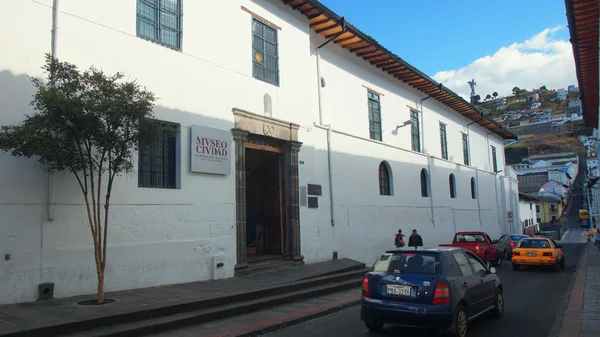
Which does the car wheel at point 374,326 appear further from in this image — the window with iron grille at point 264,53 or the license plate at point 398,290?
the window with iron grille at point 264,53

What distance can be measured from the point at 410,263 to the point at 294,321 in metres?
2.45

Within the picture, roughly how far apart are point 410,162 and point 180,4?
539 inches

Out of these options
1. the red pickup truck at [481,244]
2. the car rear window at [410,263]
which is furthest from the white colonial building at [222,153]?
the car rear window at [410,263]

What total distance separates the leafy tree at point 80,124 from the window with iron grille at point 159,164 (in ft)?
6.29

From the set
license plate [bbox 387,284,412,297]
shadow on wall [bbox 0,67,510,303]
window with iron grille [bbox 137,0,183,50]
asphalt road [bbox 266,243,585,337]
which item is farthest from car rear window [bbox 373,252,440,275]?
window with iron grille [bbox 137,0,183,50]

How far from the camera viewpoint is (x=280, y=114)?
13383 mm

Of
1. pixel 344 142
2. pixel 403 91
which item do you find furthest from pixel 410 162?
pixel 344 142

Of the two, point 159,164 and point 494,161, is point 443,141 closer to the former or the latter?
point 494,161

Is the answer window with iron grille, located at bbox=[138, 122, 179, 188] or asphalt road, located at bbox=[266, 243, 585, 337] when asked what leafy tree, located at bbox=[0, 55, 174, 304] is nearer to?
window with iron grille, located at bbox=[138, 122, 179, 188]

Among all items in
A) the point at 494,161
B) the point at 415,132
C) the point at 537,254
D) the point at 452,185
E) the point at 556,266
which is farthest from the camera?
the point at 494,161

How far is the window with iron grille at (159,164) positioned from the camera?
9617 mm

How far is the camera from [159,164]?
10031mm

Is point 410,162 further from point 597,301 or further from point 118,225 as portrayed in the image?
point 118,225

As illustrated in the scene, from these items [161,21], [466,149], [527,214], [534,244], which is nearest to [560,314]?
[534,244]
